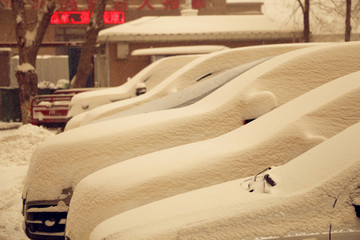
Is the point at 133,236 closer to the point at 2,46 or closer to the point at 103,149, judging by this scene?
the point at 103,149

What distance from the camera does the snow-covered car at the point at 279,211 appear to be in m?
2.34

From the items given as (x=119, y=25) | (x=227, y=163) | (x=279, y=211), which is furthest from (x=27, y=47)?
(x=279, y=211)

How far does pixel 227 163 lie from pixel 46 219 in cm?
182

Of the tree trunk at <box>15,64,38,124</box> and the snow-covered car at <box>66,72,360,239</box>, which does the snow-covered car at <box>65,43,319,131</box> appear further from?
the tree trunk at <box>15,64,38,124</box>

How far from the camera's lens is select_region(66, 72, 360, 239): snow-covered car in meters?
3.41

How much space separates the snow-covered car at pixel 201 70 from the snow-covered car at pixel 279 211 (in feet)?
15.4

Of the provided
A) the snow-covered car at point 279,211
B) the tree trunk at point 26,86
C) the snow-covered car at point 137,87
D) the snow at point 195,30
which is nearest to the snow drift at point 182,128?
the snow-covered car at point 279,211

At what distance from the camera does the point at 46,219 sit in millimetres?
4520

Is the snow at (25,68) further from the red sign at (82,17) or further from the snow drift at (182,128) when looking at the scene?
the red sign at (82,17)

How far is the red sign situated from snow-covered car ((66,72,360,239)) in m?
32.6

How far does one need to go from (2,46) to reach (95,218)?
15951 millimetres

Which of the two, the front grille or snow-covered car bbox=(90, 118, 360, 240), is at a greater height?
snow-covered car bbox=(90, 118, 360, 240)

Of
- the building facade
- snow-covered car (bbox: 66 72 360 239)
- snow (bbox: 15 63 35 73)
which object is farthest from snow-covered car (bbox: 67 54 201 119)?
the building facade

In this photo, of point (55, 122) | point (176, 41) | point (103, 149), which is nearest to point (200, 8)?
point (176, 41)
